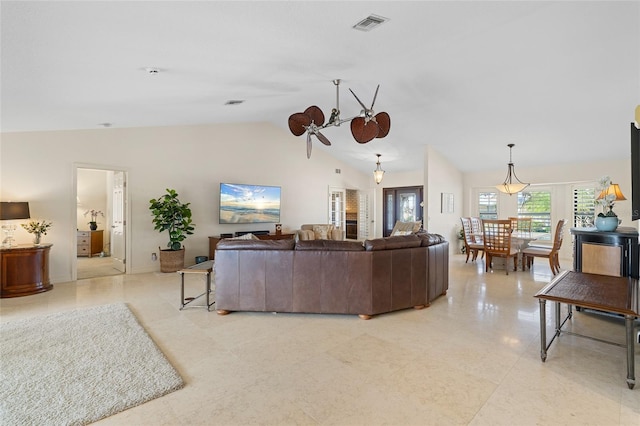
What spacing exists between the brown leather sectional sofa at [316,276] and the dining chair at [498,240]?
2.98 meters

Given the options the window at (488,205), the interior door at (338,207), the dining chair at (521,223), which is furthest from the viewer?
the interior door at (338,207)

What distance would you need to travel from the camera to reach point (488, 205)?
340 inches

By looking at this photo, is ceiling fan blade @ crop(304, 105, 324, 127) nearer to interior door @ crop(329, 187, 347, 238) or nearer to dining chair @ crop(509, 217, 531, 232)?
interior door @ crop(329, 187, 347, 238)

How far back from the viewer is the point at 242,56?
3.28 m

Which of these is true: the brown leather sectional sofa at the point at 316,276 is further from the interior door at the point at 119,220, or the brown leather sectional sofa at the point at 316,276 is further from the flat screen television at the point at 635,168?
the interior door at the point at 119,220

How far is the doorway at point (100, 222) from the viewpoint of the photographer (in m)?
6.09

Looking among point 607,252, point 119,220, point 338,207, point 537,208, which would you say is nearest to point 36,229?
point 119,220

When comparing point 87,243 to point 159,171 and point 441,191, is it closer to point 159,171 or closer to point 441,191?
point 159,171

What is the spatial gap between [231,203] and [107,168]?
244 centimetres

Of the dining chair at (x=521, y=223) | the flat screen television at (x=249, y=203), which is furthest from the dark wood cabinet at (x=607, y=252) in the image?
the flat screen television at (x=249, y=203)

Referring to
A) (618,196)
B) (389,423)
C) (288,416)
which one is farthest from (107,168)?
(618,196)

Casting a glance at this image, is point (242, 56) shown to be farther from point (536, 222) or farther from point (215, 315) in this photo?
point (536, 222)

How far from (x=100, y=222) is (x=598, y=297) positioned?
10371 millimetres

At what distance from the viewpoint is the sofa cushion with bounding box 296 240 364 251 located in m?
3.53
